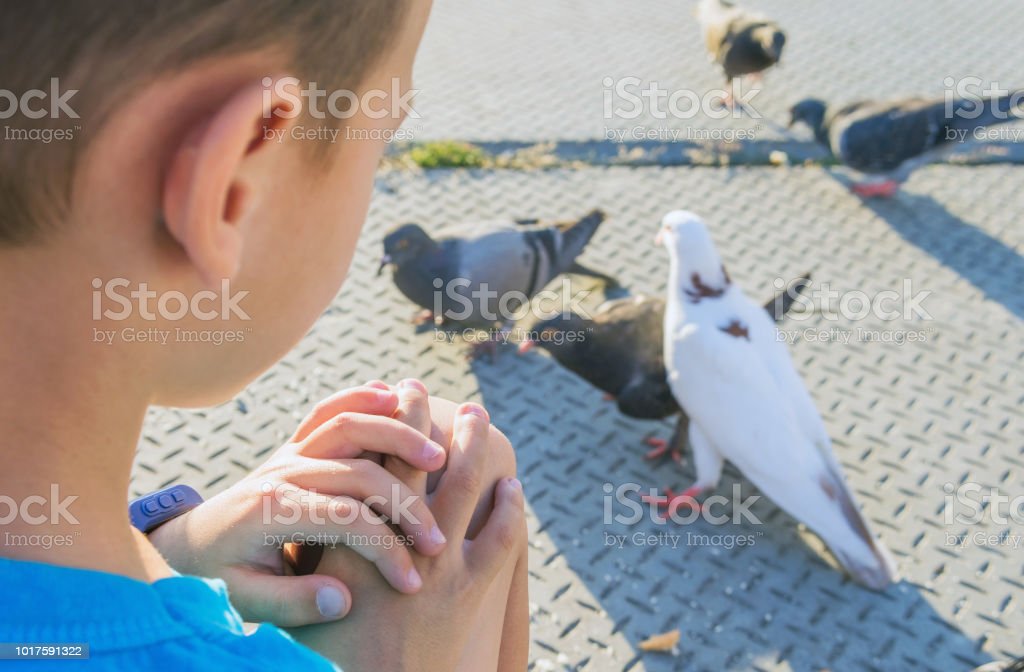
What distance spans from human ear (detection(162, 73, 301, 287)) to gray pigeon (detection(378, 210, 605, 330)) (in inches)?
82.7

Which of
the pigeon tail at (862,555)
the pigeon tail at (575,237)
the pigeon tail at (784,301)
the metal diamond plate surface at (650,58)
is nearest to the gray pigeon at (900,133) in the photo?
the metal diamond plate surface at (650,58)

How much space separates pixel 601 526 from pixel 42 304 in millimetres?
1791

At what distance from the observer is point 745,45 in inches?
158

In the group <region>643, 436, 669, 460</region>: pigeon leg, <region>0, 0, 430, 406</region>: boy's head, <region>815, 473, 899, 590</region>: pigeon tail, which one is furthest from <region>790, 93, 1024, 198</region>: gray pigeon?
<region>0, 0, 430, 406</region>: boy's head

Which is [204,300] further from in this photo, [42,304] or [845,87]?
[845,87]

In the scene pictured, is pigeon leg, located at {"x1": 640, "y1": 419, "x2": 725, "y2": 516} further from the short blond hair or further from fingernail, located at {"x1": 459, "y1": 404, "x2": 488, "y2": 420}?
the short blond hair

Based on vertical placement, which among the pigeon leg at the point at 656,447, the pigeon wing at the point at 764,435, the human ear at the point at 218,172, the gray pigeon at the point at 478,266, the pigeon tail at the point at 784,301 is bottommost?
the pigeon leg at the point at 656,447

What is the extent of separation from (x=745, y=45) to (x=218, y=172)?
377 centimetres

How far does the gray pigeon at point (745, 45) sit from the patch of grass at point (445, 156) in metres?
1.18

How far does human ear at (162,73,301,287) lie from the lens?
0.55 metres

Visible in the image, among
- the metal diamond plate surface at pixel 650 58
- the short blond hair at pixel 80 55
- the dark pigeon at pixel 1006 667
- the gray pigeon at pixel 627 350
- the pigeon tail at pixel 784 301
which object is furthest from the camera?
the metal diamond plate surface at pixel 650 58

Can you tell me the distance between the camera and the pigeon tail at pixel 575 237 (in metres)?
2.86

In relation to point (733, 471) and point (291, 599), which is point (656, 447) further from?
point (291, 599)

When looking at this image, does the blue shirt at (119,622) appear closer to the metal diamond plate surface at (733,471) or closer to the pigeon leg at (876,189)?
the metal diamond plate surface at (733,471)
